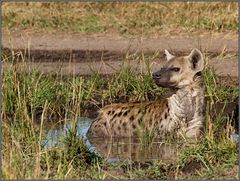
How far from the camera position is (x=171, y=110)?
7.68 m

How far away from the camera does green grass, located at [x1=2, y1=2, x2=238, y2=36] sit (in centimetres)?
1234

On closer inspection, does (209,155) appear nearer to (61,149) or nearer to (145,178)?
(145,178)

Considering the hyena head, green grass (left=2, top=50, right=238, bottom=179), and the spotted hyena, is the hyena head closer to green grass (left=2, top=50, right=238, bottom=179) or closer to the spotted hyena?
the spotted hyena

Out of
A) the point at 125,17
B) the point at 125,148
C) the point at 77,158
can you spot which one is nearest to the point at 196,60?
the point at 125,148

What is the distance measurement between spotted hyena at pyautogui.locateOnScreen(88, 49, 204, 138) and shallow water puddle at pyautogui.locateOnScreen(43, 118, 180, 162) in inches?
6.6

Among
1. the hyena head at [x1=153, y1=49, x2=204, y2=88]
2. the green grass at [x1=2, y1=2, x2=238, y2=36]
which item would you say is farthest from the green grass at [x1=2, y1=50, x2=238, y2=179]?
the green grass at [x1=2, y1=2, x2=238, y2=36]

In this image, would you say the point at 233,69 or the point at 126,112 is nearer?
the point at 126,112

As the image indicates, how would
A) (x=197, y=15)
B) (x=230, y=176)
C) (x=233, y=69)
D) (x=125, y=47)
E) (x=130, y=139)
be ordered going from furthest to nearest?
(x=197, y=15) → (x=125, y=47) → (x=233, y=69) → (x=130, y=139) → (x=230, y=176)

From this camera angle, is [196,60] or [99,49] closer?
[196,60]

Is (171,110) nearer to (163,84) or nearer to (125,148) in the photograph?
(163,84)

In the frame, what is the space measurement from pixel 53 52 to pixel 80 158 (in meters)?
5.51

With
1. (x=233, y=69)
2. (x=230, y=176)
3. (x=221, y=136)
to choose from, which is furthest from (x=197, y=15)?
(x=230, y=176)

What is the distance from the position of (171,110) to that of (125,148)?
651 millimetres

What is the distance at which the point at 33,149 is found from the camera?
6.25m
